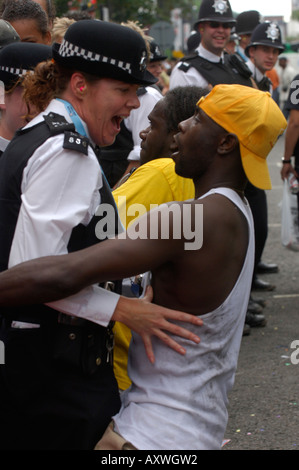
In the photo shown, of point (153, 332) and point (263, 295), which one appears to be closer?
point (153, 332)

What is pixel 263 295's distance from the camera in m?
6.64

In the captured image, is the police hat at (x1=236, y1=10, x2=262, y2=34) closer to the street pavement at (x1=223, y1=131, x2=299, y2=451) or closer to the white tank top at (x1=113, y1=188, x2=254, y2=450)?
the street pavement at (x1=223, y1=131, x2=299, y2=451)

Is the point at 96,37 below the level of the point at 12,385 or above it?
above

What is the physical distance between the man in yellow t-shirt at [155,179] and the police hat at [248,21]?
5.81 meters

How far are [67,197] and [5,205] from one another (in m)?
0.23

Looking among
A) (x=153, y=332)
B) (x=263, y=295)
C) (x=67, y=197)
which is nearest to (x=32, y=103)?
(x=67, y=197)

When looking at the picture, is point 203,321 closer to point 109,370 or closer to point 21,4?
point 109,370

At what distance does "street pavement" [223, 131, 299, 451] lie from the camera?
404 cm

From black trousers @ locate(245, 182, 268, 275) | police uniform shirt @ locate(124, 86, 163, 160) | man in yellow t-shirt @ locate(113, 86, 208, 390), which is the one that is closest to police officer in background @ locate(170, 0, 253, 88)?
police uniform shirt @ locate(124, 86, 163, 160)

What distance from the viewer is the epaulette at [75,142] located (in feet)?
7.03

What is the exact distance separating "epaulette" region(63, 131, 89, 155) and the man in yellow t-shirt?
0.66 m

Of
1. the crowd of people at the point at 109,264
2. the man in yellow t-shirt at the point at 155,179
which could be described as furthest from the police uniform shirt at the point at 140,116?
the crowd of people at the point at 109,264

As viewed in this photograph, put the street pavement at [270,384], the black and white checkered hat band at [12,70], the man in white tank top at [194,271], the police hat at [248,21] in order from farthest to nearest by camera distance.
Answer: the police hat at [248,21]
the street pavement at [270,384]
the black and white checkered hat band at [12,70]
the man in white tank top at [194,271]

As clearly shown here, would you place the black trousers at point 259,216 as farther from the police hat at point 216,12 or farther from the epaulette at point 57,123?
the epaulette at point 57,123
